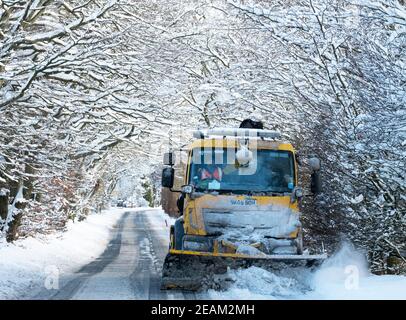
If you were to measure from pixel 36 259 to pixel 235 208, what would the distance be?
26.7 ft

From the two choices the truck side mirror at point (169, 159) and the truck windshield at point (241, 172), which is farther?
the truck side mirror at point (169, 159)

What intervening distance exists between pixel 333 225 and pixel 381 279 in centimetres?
350

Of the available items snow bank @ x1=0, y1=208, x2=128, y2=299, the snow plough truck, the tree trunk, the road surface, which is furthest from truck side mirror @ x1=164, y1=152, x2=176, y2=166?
the tree trunk

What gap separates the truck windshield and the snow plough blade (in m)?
1.52

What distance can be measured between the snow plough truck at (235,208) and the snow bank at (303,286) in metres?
0.20

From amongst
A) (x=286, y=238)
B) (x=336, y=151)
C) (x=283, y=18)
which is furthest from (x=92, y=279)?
(x=283, y=18)

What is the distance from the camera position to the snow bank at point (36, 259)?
12148 millimetres

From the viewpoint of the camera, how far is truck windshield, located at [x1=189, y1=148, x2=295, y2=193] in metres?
11.5

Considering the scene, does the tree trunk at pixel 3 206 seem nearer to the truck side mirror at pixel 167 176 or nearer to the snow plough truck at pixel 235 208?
the truck side mirror at pixel 167 176

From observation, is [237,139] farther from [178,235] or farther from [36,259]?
[36,259]

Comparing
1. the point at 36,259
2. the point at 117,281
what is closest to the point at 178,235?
the point at 117,281

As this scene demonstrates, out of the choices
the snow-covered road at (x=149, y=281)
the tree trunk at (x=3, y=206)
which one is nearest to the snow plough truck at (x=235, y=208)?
the snow-covered road at (x=149, y=281)
